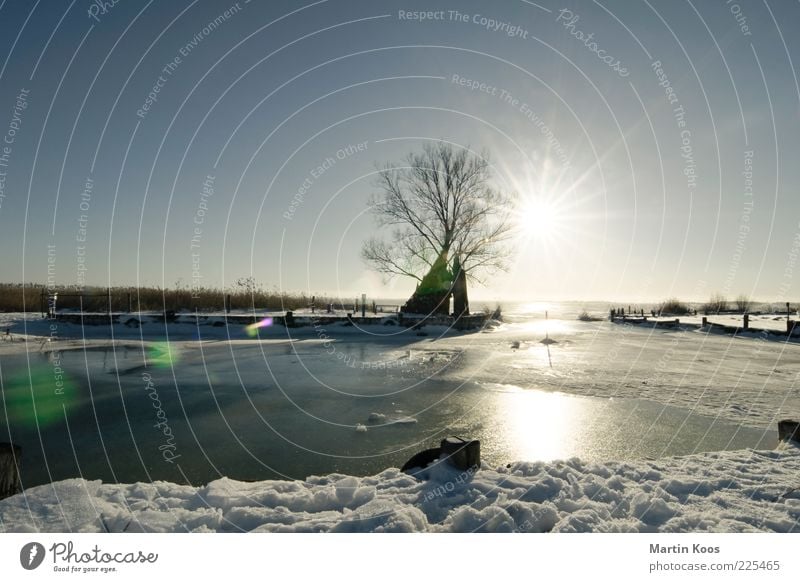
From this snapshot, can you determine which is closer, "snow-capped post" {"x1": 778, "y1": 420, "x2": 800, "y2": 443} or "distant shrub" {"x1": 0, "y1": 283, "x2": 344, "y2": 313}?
"snow-capped post" {"x1": 778, "y1": 420, "x2": 800, "y2": 443}

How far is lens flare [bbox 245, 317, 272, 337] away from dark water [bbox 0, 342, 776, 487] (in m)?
11.2

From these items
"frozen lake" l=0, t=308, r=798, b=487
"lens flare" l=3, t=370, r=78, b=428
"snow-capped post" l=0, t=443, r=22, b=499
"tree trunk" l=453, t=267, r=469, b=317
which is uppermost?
"tree trunk" l=453, t=267, r=469, b=317

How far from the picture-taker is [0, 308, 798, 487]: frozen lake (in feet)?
17.9

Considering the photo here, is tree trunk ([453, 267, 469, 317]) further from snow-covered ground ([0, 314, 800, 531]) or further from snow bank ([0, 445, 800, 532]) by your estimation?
snow bank ([0, 445, 800, 532])

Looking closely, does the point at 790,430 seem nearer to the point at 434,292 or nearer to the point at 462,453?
the point at 462,453

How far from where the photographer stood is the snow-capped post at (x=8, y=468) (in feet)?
12.5

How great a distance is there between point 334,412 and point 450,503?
418cm

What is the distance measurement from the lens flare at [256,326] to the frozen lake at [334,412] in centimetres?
852

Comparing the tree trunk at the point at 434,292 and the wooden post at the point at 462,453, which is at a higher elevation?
the tree trunk at the point at 434,292

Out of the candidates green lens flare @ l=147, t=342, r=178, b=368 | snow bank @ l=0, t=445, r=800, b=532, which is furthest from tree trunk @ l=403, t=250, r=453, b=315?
snow bank @ l=0, t=445, r=800, b=532

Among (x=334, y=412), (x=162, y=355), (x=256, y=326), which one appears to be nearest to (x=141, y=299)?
(x=256, y=326)

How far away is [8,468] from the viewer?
3.84m
